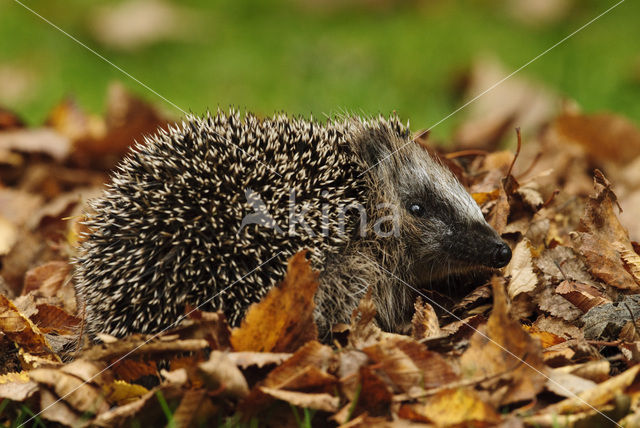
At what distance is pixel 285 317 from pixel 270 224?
602mm

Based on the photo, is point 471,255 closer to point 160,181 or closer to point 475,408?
point 475,408

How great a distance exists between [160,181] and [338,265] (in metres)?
1.20

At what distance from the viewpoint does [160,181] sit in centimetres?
418

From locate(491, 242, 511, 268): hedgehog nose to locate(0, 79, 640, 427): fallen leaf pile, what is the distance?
121 millimetres

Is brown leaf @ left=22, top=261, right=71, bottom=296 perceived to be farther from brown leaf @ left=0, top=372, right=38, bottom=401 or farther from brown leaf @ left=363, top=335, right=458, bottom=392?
brown leaf @ left=363, top=335, right=458, bottom=392

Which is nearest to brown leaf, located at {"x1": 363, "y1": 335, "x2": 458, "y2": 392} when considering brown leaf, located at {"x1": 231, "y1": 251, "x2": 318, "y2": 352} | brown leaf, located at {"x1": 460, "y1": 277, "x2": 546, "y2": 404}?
brown leaf, located at {"x1": 460, "y1": 277, "x2": 546, "y2": 404}

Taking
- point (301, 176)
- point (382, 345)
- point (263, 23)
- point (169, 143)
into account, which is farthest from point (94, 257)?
point (263, 23)

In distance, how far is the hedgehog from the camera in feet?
13.0

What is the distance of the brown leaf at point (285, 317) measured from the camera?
3.71 m

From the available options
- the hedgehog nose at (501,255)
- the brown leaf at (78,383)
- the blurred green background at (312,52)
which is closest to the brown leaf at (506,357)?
the hedgehog nose at (501,255)

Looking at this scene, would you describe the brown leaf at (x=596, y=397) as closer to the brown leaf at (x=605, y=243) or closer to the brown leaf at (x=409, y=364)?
the brown leaf at (x=409, y=364)

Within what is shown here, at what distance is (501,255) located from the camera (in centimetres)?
457

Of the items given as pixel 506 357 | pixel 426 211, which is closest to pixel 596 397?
pixel 506 357

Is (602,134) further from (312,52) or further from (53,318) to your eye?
(53,318)
